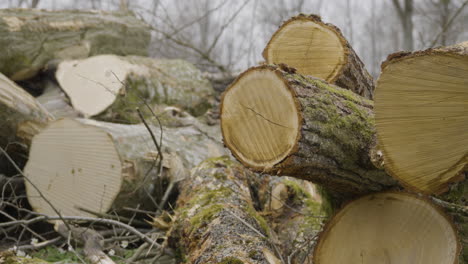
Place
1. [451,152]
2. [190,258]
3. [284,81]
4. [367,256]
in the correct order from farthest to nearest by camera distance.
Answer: [190,258]
[367,256]
[284,81]
[451,152]

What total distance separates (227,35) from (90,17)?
8143 mm

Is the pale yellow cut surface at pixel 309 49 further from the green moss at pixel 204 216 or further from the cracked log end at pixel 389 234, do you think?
the green moss at pixel 204 216

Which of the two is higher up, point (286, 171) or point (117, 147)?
point (286, 171)

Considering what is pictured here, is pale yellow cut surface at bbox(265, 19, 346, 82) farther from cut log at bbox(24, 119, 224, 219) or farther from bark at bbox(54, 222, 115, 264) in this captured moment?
bark at bbox(54, 222, 115, 264)

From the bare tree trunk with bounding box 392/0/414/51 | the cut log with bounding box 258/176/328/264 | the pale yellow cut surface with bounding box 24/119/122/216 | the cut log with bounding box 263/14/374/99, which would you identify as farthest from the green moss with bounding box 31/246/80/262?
the bare tree trunk with bounding box 392/0/414/51

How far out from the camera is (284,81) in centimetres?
162

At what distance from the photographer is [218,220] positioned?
2250 millimetres

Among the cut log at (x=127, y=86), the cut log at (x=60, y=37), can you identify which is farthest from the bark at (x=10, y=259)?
the cut log at (x=60, y=37)

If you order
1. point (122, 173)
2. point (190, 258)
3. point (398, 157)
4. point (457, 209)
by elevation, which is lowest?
point (190, 258)

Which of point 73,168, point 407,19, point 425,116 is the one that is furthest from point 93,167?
point 407,19

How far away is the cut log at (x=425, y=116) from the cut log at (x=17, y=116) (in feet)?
8.24

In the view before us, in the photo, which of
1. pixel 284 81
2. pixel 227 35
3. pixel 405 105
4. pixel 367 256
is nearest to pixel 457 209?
pixel 367 256

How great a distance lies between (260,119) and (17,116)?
6.80 ft

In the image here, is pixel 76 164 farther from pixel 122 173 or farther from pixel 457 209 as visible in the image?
pixel 457 209
